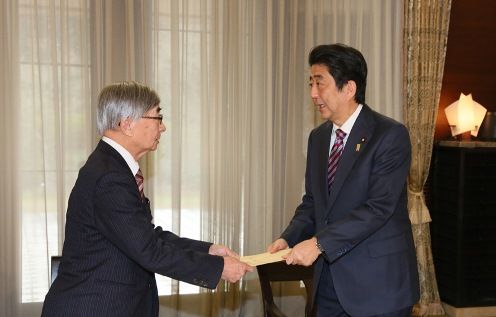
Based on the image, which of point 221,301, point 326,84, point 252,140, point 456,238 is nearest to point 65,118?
point 252,140

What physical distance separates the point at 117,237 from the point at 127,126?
1.35 ft

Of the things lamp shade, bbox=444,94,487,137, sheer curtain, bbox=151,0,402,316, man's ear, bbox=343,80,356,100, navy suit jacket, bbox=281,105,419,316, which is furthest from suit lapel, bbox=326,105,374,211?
lamp shade, bbox=444,94,487,137

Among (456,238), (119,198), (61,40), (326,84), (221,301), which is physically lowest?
(221,301)

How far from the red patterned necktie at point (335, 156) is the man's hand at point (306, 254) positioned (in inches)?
10.9

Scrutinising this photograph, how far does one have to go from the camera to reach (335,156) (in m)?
2.64

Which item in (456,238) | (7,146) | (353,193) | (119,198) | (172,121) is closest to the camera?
(119,198)

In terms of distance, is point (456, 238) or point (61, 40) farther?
point (456, 238)

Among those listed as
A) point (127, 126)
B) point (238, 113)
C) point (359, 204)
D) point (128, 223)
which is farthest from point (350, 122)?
point (238, 113)

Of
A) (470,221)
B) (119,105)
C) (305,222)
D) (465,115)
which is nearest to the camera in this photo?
(119,105)

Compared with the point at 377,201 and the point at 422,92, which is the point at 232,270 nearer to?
the point at 377,201

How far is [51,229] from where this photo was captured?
4059 millimetres

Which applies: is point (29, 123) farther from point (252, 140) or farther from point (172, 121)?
point (252, 140)

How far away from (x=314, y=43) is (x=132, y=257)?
9.27 feet

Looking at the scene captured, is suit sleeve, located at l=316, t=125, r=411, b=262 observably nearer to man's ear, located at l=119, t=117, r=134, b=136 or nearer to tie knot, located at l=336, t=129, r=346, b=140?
tie knot, located at l=336, t=129, r=346, b=140
